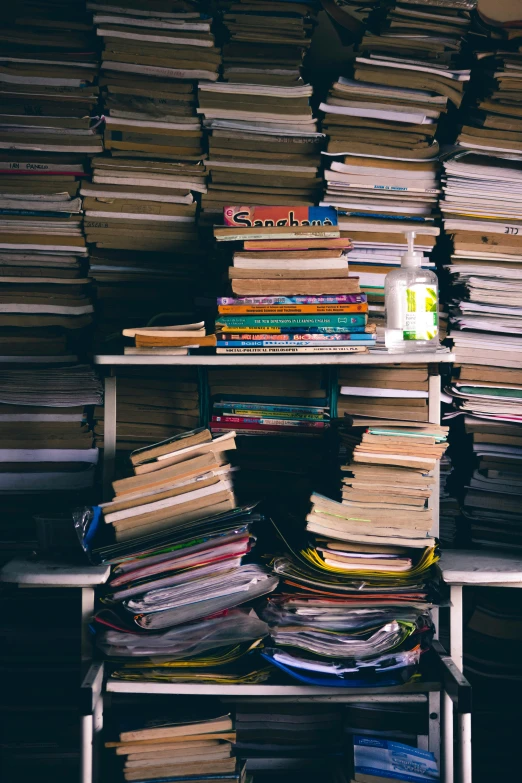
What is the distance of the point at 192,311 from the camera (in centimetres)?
243

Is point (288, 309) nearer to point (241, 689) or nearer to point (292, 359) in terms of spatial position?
point (292, 359)

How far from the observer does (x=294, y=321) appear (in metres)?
2.03

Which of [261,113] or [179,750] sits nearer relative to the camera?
[179,750]

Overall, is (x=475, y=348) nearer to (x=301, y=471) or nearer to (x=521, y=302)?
(x=521, y=302)

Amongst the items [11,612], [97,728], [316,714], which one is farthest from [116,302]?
[316,714]

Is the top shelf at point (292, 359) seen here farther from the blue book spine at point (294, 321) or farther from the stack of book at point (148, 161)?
the stack of book at point (148, 161)

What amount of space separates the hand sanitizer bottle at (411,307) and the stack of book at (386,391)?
0.75 ft

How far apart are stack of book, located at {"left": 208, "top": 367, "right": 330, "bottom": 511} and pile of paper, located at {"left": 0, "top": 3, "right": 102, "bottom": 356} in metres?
0.51

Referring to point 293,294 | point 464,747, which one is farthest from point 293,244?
point 464,747

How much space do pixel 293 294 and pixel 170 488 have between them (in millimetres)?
579

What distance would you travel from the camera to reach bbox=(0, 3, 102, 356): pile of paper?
2320mm

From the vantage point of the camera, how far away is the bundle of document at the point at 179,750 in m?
1.97

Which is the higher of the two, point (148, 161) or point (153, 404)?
point (148, 161)

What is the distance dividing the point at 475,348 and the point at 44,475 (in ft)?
4.46
